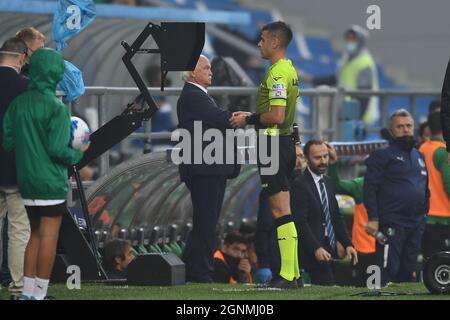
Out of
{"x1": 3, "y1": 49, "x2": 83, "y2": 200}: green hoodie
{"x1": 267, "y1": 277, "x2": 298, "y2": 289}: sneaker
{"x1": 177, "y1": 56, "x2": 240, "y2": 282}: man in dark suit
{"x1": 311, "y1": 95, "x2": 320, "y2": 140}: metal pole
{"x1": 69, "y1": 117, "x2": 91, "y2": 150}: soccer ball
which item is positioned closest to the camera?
{"x1": 3, "y1": 49, "x2": 83, "y2": 200}: green hoodie

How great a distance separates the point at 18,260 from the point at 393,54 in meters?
23.1

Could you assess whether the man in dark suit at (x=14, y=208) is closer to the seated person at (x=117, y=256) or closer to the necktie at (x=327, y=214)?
the seated person at (x=117, y=256)

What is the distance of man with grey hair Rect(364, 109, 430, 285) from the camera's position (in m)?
13.9

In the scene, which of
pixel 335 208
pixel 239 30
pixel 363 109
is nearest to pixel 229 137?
pixel 335 208

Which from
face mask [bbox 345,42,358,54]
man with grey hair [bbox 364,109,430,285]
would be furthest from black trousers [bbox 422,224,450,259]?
face mask [bbox 345,42,358,54]

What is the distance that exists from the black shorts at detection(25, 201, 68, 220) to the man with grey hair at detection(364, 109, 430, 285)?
4440mm

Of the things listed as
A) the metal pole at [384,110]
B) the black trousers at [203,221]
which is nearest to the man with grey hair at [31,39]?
the black trousers at [203,221]

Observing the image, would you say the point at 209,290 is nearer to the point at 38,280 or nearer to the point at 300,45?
the point at 38,280

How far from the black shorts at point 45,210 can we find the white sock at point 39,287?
0.40 m

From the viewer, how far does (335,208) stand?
538 inches

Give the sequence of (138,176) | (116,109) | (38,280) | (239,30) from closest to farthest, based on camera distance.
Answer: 1. (38,280)
2. (138,176)
3. (116,109)
4. (239,30)
